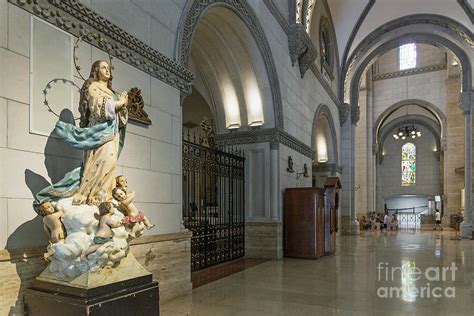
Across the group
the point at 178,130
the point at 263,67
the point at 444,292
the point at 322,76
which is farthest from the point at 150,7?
the point at 322,76

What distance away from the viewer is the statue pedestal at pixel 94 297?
278 centimetres

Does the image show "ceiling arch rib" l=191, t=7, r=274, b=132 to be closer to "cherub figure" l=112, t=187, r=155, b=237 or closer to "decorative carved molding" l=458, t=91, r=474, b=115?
"cherub figure" l=112, t=187, r=155, b=237

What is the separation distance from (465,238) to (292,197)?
33.5ft

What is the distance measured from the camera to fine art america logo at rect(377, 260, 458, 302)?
18.2 ft

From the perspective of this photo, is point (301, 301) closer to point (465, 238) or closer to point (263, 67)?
point (263, 67)

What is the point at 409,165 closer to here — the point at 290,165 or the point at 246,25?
the point at 290,165

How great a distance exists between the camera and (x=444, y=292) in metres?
5.73

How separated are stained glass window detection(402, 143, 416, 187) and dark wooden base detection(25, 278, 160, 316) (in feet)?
111

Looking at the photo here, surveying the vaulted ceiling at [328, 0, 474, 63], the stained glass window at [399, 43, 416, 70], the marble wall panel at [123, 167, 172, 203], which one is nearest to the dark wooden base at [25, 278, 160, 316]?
the marble wall panel at [123, 167, 172, 203]

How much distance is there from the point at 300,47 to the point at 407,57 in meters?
Answer: 21.4

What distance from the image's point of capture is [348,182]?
17.6 m

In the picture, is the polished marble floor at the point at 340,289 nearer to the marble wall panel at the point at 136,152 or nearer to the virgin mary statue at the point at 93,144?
the marble wall panel at the point at 136,152

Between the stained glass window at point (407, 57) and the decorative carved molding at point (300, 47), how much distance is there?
2024 cm

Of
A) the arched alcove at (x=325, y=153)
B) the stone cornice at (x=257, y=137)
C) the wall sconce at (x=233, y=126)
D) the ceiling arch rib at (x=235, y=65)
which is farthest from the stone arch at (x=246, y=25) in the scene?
the arched alcove at (x=325, y=153)
